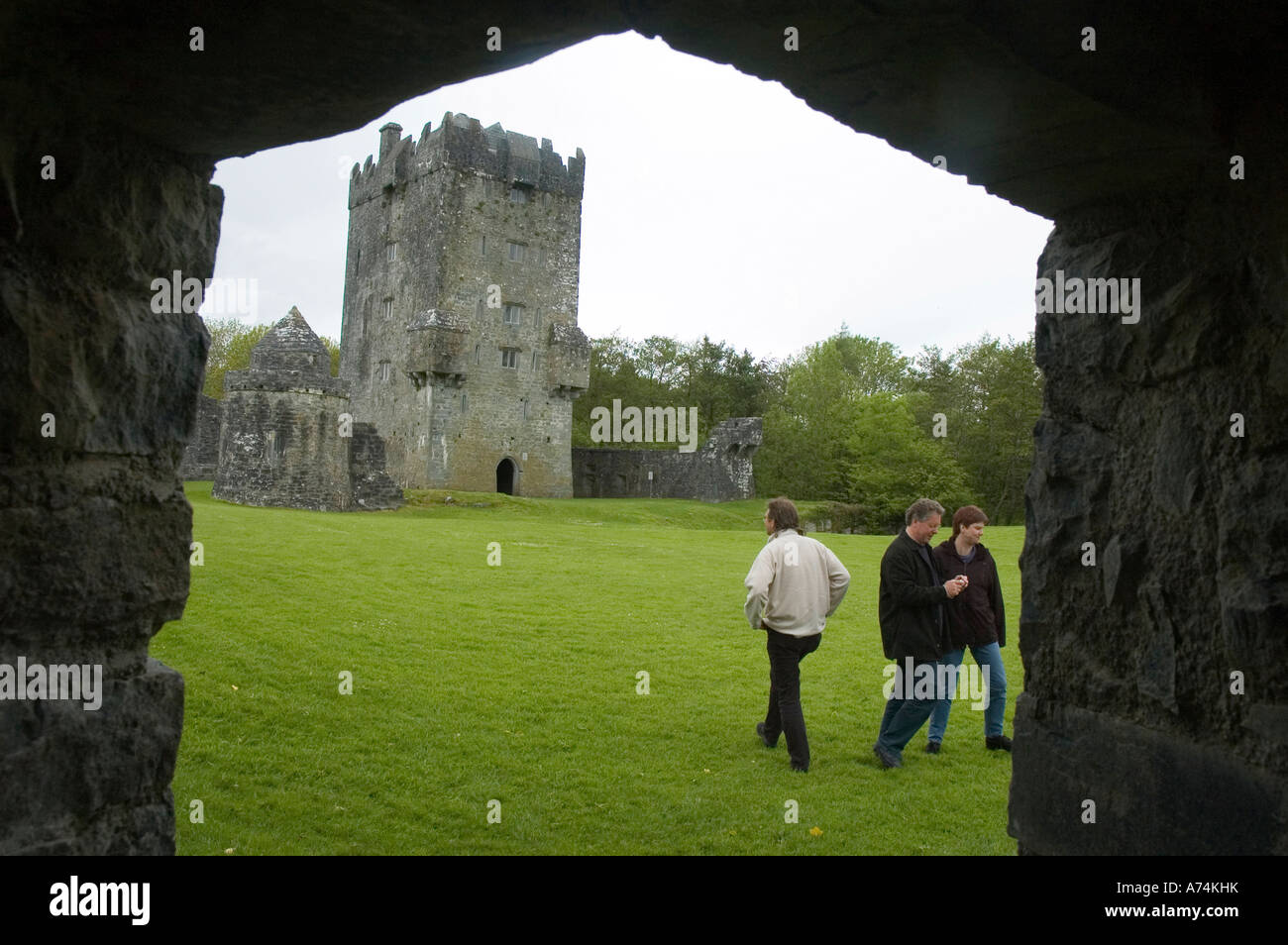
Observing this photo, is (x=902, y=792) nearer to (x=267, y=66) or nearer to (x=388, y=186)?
(x=267, y=66)

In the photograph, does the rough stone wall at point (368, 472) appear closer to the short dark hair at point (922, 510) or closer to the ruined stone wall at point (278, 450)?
the ruined stone wall at point (278, 450)

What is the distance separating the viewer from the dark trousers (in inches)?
299

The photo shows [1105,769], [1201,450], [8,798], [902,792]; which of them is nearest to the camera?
[8,798]

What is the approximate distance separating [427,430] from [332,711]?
34.5 metres

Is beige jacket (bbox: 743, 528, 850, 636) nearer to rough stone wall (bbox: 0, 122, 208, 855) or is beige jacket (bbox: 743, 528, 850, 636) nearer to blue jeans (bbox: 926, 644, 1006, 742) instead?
blue jeans (bbox: 926, 644, 1006, 742)

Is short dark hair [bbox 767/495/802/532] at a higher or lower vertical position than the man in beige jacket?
higher

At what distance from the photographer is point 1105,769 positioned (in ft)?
12.4

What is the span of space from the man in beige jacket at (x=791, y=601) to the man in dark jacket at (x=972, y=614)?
109 centimetres

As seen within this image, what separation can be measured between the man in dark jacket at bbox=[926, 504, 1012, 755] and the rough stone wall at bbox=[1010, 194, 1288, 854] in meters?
4.08

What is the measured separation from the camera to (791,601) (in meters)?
7.54

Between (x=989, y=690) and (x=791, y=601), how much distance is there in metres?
2.20

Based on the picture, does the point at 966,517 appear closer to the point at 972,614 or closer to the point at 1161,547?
the point at 972,614

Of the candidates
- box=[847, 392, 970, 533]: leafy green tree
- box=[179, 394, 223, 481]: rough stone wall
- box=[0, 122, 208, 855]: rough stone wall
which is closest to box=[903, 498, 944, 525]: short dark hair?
box=[0, 122, 208, 855]: rough stone wall

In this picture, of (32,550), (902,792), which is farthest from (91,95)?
(902,792)
